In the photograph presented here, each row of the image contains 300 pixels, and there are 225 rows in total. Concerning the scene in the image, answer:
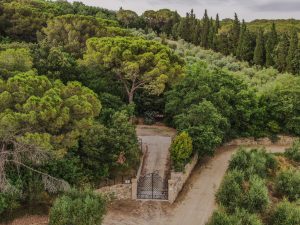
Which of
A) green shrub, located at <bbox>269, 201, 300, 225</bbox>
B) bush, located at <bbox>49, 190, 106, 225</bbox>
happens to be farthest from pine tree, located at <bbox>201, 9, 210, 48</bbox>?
bush, located at <bbox>49, 190, 106, 225</bbox>

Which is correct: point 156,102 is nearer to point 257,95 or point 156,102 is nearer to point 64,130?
point 257,95

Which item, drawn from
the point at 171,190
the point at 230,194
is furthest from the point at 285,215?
the point at 171,190

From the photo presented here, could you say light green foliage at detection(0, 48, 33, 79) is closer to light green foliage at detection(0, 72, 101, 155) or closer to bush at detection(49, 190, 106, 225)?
light green foliage at detection(0, 72, 101, 155)

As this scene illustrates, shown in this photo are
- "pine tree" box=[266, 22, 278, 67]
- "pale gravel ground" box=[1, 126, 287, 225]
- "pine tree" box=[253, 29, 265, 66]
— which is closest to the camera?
"pale gravel ground" box=[1, 126, 287, 225]

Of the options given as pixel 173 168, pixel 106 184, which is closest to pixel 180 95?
pixel 173 168

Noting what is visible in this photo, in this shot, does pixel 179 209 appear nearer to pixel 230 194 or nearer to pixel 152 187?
pixel 152 187
